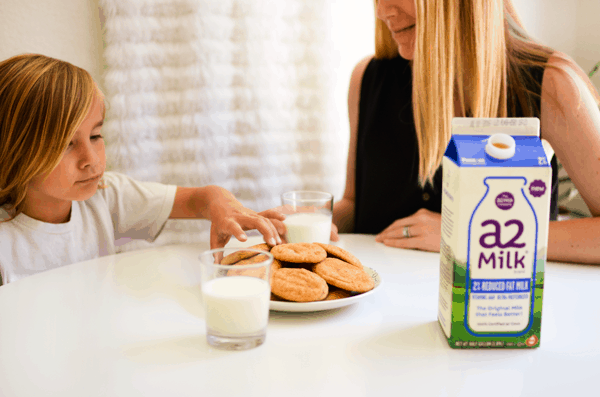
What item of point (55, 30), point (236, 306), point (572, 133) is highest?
point (55, 30)

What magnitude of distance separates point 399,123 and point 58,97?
0.86 metres

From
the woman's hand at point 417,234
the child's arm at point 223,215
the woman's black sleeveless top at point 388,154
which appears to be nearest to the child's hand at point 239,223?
the child's arm at point 223,215

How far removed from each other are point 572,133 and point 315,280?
0.73 m

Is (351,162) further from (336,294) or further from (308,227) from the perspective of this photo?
(336,294)

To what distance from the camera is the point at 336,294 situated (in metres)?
0.66

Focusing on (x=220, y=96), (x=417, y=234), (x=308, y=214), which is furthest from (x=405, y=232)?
(x=220, y=96)

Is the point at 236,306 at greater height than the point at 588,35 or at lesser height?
lesser

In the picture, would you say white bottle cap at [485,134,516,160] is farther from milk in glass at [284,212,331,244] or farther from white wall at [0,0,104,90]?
white wall at [0,0,104,90]

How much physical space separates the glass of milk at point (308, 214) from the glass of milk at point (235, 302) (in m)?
0.35

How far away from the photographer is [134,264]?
92cm

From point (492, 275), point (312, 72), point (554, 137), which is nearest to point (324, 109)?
point (312, 72)

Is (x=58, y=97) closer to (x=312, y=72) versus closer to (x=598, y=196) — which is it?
(x=312, y=72)

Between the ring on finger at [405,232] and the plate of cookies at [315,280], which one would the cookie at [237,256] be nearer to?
the plate of cookies at [315,280]

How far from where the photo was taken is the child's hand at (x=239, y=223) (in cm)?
84
